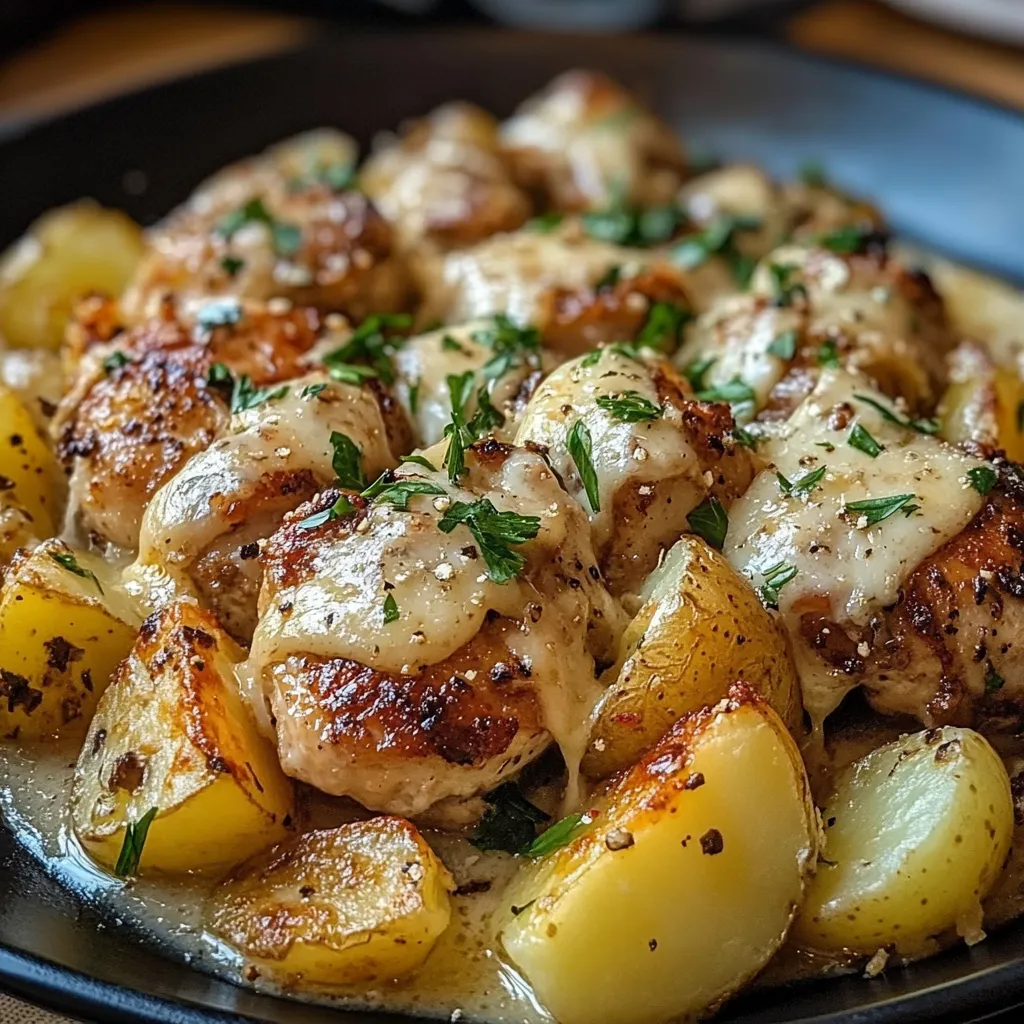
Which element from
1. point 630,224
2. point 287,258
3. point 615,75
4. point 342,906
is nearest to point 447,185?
point 630,224

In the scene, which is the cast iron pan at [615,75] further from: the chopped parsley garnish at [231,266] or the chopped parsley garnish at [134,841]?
the chopped parsley garnish at [134,841]

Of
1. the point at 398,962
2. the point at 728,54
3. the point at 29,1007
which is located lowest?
the point at 29,1007

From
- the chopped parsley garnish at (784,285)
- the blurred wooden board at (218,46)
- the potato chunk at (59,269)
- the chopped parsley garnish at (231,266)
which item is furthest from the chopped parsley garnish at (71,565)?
the blurred wooden board at (218,46)

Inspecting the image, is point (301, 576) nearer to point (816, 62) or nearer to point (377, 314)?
point (377, 314)

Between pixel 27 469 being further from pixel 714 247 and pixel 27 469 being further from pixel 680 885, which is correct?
pixel 714 247

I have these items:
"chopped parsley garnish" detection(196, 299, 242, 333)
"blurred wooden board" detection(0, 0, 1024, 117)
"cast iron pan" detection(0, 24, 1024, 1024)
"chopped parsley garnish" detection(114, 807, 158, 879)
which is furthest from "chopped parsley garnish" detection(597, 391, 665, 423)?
"blurred wooden board" detection(0, 0, 1024, 117)

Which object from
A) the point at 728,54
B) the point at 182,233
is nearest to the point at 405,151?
the point at 182,233

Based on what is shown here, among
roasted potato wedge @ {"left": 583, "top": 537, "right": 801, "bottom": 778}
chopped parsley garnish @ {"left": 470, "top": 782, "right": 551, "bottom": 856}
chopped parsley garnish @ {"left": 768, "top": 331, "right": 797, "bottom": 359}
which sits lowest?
chopped parsley garnish @ {"left": 470, "top": 782, "right": 551, "bottom": 856}

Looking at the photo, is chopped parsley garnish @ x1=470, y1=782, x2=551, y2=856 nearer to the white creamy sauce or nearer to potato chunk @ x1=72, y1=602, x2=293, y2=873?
potato chunk @ x1=72, y1=602, x2=293, y2=873
